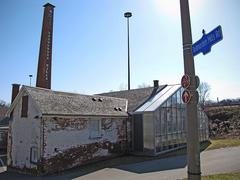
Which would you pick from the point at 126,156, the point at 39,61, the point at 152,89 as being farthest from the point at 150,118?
the point at 39,61

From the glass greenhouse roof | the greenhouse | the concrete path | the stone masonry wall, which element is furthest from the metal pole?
the glass greenhouse roof

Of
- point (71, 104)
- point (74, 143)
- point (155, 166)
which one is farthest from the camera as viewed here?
point (71, 104)

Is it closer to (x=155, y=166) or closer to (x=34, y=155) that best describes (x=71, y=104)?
(x=34, y=155)

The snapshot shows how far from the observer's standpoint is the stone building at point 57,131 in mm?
15182

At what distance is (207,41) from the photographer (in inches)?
228

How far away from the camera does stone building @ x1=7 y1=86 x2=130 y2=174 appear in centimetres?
1518

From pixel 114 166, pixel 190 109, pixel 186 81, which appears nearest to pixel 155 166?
pixel 114 166

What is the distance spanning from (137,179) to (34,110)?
24.4ft

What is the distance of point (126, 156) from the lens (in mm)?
20000

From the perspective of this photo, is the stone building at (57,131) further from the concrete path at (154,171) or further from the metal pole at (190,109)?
the metal pole at (190,109)

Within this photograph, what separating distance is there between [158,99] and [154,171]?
890cm

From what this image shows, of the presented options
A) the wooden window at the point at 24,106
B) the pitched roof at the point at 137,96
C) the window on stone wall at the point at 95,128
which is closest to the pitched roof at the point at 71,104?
the window on stone wall at the point at 95,128

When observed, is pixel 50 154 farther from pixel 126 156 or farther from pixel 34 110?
pixel 126 156

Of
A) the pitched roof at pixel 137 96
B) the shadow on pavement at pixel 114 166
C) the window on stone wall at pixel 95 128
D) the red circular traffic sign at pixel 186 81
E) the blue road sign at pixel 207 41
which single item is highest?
the pitched roof at pixel 137 96
